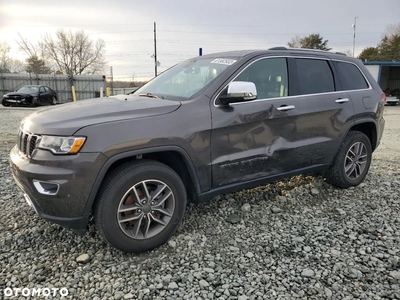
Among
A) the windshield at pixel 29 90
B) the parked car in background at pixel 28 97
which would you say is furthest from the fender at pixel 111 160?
the windshield at pixel 29 90

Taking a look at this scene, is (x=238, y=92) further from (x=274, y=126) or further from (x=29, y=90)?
(x=29, y=90)

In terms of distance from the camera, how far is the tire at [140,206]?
2.62 m

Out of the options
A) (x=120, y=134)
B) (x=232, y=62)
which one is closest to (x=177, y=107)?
(x=120, y=134)

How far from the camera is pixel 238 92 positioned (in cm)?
301

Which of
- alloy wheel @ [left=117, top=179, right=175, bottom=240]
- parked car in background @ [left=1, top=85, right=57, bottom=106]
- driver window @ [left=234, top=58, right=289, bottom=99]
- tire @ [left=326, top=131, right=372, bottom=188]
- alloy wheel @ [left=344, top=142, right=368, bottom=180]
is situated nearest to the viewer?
alloy wheel @ [left=117, top=179, right=175, bottom=240]

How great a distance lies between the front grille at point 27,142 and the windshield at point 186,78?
130cm

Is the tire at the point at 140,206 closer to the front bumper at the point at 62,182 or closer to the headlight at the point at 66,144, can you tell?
the front bumper at the point at 62,182

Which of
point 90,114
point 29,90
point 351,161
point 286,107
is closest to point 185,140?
point 90,114

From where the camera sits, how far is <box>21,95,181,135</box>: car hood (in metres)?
2.53

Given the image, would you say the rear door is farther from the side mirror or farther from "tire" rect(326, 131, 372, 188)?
the side mirror

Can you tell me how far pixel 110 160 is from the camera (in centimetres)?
255

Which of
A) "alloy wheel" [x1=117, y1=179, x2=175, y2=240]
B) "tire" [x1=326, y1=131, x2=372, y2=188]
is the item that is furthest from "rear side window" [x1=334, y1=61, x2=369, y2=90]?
"alloy wheel" [x1=117, y1=179, x2=175, y2=240]

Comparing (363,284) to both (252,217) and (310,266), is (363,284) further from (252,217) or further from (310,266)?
(252,217)

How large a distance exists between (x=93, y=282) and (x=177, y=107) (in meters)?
1.61
